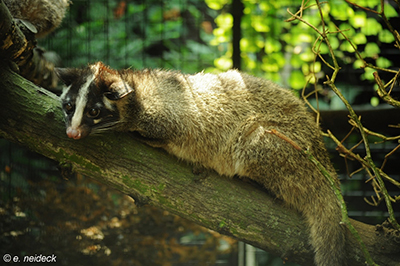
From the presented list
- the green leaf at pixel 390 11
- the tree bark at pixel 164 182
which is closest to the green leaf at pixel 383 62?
the green leaf at pixel 390 11

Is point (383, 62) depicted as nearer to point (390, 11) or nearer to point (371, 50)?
point (371, 50)

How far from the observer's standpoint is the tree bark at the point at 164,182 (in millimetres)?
2553

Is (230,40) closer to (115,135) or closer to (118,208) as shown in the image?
(118,208)

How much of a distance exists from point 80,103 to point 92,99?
0.09m

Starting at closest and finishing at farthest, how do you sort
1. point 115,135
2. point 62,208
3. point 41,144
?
point 41,144 < point 115,135 < point 62,208

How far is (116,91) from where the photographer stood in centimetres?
263

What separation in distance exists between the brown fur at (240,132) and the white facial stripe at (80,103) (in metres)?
0.12

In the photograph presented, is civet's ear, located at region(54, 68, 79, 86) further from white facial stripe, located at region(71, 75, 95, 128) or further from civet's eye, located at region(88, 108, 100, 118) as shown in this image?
civet's eye, located at region(88, 108, 100, 118)

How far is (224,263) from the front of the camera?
5.24 meters

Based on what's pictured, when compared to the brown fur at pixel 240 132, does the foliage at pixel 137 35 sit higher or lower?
higher

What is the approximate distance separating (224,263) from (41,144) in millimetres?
3459

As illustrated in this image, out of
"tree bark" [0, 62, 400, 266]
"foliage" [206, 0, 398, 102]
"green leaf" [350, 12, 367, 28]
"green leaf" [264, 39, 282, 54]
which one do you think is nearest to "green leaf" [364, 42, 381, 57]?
"foliage" [206, 0, 398, 102]

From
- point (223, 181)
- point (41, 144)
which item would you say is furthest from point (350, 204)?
point (41, 144)

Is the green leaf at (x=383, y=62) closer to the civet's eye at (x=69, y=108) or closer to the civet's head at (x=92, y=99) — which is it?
the civet's head at (x=92, y=99)
